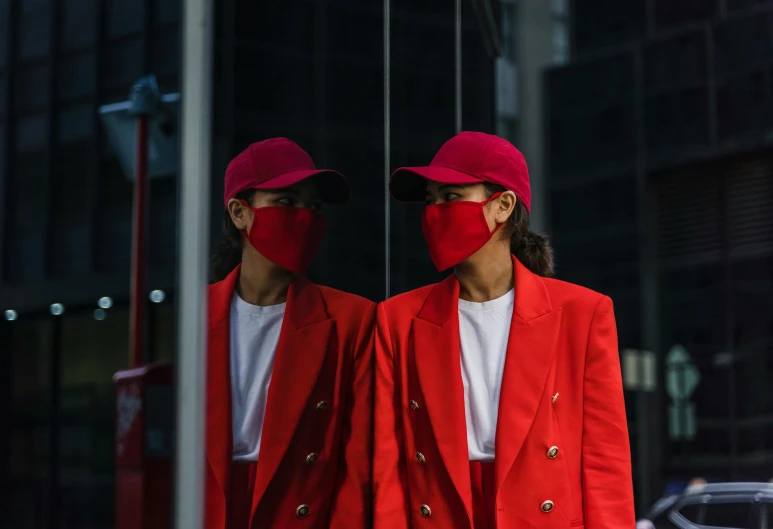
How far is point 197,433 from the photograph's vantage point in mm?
2631

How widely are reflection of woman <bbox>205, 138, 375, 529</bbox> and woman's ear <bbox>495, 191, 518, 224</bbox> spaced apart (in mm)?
426

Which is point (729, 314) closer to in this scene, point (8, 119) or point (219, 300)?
point (219, 300)

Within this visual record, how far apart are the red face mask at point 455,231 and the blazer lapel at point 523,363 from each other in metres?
0.19

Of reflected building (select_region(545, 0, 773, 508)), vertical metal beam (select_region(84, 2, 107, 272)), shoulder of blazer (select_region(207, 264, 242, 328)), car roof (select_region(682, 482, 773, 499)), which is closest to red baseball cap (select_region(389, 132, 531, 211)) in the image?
shoulder of blazer (select_region(207, 264, 242, 328))

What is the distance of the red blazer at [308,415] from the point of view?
3.15m

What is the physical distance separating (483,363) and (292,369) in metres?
0.52

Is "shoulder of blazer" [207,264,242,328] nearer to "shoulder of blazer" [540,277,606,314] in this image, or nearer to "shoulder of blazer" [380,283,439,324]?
"shoulder of blazer" [380,283,439,324]

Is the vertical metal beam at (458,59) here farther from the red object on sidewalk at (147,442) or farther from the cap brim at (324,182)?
the red object on sidewalk at (147,442)

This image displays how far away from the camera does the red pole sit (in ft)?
10.1

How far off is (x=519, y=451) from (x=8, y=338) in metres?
1.40

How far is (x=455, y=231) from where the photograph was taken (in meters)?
3.13

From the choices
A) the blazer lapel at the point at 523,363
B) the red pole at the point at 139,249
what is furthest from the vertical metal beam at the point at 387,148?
the red pole at the point at 139,249

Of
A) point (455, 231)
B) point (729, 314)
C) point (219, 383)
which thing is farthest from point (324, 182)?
point (729, 314)

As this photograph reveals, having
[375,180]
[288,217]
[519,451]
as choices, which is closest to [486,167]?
[375,180]
